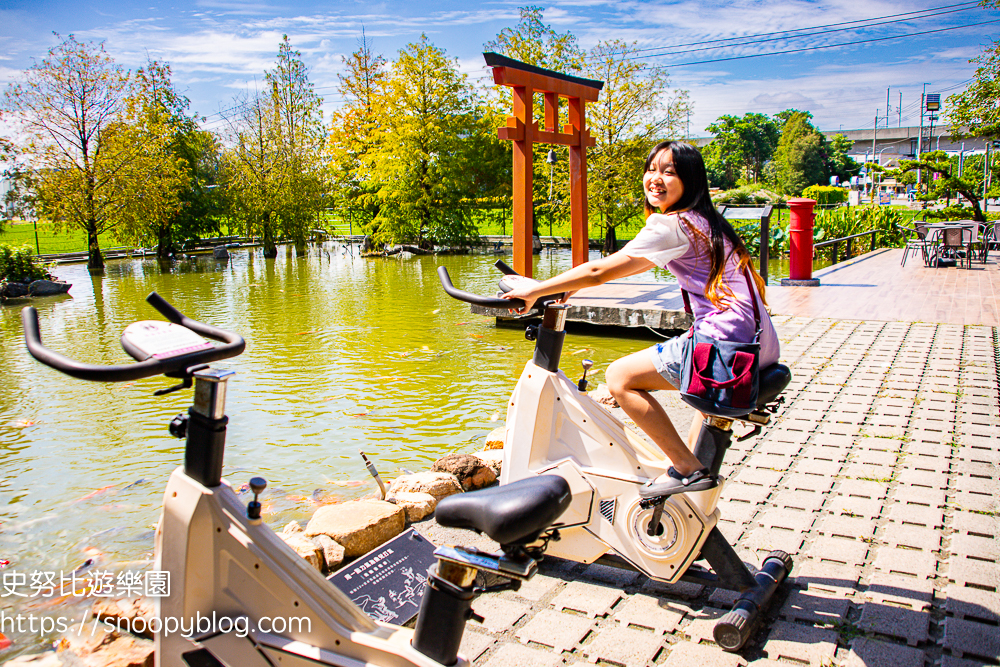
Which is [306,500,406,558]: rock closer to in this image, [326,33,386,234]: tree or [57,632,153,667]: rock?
[57,632,153,667]: rock

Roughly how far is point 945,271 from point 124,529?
14294mm

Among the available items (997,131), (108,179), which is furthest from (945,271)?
(108,179)

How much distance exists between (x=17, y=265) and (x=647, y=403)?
56.1ft

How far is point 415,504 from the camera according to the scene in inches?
132

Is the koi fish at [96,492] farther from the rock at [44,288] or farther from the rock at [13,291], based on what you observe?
the rock at [13,291]

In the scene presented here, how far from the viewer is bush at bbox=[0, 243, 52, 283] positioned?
49.8ft

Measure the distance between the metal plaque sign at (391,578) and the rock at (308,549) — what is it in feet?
0.32

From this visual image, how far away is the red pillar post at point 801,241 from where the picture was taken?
36.5ft

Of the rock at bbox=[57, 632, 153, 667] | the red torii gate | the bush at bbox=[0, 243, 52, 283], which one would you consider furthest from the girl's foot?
the bush at bbox=[0, 243, 52, 283]

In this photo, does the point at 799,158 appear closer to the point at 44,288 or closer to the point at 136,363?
the point at 44,288

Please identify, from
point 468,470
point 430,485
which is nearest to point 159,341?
point 430,485

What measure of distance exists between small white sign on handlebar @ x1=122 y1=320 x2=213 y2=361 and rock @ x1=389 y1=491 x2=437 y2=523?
5.97ft

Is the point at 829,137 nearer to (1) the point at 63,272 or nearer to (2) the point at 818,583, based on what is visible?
(1) the point at 63,272

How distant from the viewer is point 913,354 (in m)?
6.48
